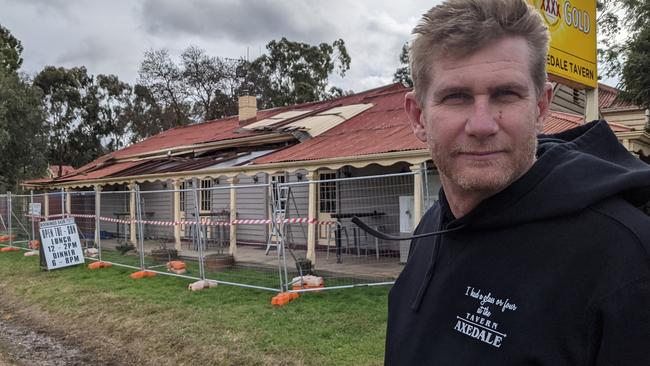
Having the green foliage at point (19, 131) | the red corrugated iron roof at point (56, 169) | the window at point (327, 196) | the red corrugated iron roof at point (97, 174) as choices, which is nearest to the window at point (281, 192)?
the window at point (327, 196)

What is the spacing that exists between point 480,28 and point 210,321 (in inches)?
269

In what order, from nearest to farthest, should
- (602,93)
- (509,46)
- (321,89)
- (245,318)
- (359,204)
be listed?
(509,46)
(245,318)
(359,204)
(602,93)
(321,89)

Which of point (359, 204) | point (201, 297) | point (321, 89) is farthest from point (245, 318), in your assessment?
point (321, 89)

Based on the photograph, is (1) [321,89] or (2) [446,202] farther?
(1) [321,89]

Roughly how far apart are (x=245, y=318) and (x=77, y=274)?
649 centimetres

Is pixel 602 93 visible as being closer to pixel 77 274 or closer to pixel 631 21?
pixel 631 21

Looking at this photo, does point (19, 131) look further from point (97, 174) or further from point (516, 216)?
point (516, 216)

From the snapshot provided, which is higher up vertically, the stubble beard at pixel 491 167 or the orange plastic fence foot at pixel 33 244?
the stubble beard at pixel 491 167

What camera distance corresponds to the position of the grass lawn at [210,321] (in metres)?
5.81

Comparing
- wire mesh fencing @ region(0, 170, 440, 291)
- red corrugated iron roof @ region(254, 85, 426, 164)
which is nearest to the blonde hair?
wire mesh fencing @ region(0, 170, 440, 291)

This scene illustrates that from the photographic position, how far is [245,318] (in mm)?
7191

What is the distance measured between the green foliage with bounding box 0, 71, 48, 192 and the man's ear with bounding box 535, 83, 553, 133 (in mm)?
28547

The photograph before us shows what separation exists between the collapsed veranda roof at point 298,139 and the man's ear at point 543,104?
843 centimetres

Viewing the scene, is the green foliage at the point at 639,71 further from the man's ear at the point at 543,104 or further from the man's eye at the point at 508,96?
the man's eye at the point at 508,96
